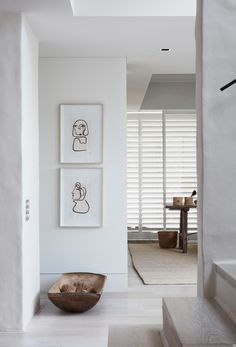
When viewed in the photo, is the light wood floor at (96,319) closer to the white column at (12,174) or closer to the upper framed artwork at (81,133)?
the white column at (12,174)

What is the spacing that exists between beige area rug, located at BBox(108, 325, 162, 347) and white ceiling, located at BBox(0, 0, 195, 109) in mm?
2436

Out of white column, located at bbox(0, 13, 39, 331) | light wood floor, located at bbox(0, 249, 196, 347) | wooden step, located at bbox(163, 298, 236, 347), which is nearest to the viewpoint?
wooden step, located at bbox(163, 298, 236, 347)

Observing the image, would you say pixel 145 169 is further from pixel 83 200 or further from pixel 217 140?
pixel 217 140

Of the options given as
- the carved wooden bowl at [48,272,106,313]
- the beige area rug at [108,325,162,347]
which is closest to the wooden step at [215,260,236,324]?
the beige area rug at [108,325,162,347]

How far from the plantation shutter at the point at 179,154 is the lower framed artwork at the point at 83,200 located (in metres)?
4.21

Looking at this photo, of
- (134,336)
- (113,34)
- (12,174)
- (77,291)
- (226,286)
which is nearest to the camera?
(226,286)

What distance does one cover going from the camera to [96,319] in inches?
182

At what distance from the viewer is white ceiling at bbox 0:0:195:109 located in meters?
4.24

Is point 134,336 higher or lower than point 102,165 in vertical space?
lower

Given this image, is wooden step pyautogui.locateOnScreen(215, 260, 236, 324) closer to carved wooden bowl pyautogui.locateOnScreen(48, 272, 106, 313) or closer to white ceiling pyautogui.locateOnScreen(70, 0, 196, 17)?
carved wooden bowl pyautogui.locateOnScreen(48, 272, 106, 313)

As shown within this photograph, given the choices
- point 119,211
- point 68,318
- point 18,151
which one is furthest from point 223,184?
point 119,211

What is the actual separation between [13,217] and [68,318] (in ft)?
3.51

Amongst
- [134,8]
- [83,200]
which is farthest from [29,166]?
[134,8]

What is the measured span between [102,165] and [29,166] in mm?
1307
